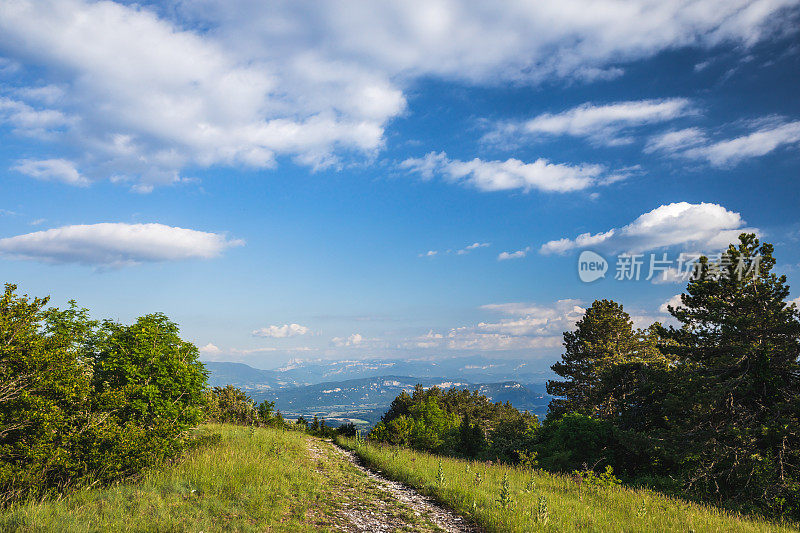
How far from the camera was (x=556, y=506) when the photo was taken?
1074cm

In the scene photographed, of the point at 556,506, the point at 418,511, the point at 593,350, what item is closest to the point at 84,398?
the point at 418,511

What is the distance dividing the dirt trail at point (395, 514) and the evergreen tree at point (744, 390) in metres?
16.1

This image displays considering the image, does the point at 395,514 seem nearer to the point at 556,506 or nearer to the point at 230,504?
the point at 230,504

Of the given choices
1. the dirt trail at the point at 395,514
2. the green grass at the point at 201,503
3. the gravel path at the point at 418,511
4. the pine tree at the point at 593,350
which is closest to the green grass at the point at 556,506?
the gravel path at the point at 418,511

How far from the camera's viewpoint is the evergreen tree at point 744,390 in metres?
18.0

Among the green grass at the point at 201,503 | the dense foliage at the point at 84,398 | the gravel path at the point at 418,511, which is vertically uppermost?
the dense foliage at the point at 84,398

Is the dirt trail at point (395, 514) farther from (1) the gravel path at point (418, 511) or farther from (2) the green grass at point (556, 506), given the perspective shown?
(2) the green grass at point (556, 506)

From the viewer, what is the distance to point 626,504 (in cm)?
1133

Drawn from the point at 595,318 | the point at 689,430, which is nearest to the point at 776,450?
the point at 689,430

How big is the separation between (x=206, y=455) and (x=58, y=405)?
467cm

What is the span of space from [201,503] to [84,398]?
182 inches

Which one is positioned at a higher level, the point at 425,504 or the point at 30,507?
the point at 30,507

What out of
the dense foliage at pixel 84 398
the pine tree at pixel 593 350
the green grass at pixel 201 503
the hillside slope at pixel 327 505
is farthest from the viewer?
the pine tree at pixel 593 350

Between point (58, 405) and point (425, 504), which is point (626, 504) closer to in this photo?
point (425, 504)
